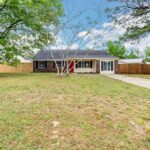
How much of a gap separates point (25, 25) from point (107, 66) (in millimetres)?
23003

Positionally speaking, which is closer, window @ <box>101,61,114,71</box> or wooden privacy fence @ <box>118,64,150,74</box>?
wooden privacy fence @ <box>118,64,150,74</box>

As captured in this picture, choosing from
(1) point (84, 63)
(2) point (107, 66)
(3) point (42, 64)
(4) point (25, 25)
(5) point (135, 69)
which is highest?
(4) point (25, 25)

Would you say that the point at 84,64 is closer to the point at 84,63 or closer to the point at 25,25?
the point at 84,63

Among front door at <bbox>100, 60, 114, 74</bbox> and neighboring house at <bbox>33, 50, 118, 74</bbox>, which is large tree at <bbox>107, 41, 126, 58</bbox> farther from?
front door at <bbox>100, 60, 114, 74</bbox>

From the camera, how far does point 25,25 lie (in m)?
21.5

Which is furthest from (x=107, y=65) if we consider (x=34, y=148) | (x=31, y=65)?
(x=34, y=148)

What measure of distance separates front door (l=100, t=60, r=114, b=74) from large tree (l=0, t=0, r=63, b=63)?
19.6 metres

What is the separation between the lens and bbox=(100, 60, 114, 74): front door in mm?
42219

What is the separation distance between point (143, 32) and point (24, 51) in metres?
11.6

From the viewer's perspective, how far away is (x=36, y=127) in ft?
19.8

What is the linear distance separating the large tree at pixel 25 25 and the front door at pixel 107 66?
1959 cm

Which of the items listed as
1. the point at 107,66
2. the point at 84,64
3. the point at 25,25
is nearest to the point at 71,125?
the point at 25,25

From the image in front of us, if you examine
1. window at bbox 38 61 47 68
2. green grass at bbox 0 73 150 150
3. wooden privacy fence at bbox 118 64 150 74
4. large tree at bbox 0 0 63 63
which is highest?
large tree at bbox 0 0 63 63

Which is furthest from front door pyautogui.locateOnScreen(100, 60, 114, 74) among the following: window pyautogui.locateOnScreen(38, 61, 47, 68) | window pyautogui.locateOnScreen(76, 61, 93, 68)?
window pyautogui.locateOnScreen(38, 61, 47, 68)
